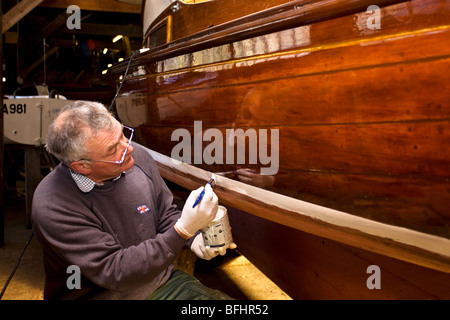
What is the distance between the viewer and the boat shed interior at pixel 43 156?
2641 mm

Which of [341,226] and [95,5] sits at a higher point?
[95,5]

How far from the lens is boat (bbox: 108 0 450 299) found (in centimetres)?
134

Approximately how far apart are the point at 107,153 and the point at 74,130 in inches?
5.5

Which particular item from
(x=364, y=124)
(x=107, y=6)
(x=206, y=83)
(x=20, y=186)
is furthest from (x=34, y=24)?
(x=364, y=124)

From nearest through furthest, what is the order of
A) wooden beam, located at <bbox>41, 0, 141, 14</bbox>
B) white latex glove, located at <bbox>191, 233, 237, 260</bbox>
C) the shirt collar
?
the shirt collar < white latex glove, located at <bbox>191, 233, 237, 260</bbox> < wooden beam, located at <bbox>41, 0, 141, 14</bbox>

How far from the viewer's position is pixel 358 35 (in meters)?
1.43

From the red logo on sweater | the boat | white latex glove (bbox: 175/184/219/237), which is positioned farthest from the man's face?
the boat

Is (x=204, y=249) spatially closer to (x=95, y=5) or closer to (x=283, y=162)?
(x=283, y=162)

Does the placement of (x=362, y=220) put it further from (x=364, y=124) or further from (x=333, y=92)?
(x=333, y=92)

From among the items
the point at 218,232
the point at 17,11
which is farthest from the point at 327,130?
the point at 17,11

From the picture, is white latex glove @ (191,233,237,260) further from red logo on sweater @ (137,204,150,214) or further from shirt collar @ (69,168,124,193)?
shirt collar @ (69,168,124,193)

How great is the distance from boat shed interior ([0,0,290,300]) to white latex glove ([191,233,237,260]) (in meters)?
0.92

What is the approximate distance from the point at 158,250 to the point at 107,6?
4493mm

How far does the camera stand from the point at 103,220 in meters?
1.41
